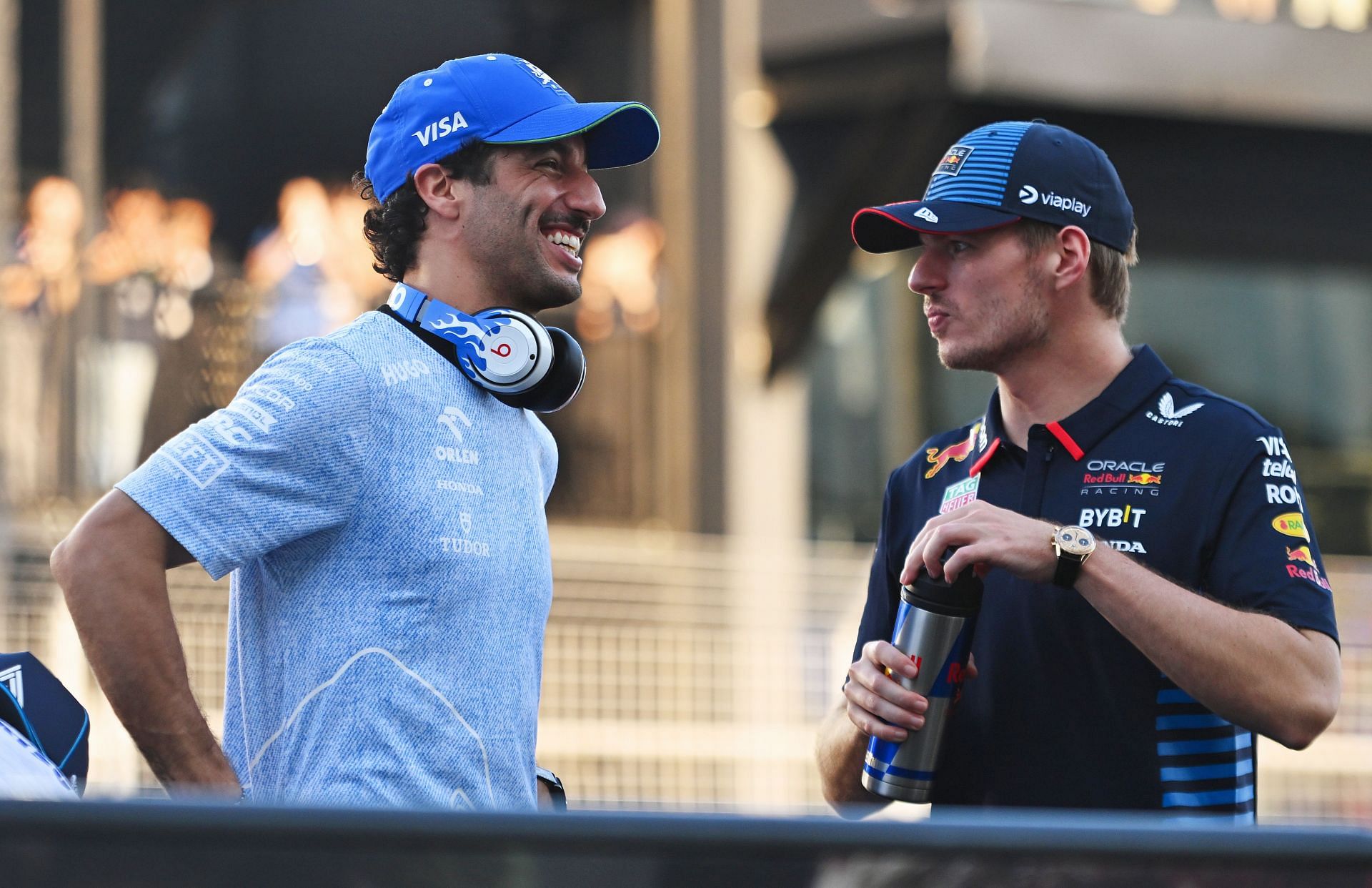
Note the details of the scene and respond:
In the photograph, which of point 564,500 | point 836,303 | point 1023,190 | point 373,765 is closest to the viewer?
point 373,765

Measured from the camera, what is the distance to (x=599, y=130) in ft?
9.47

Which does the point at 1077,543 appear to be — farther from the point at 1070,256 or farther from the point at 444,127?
the point at 444,127

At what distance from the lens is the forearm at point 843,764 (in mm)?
2863

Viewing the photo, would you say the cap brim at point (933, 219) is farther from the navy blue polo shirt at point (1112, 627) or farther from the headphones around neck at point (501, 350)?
the headphones around neck at point (501, 350)

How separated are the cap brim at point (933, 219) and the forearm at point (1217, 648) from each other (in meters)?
0.66

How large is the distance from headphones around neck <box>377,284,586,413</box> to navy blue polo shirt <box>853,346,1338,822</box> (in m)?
0.81

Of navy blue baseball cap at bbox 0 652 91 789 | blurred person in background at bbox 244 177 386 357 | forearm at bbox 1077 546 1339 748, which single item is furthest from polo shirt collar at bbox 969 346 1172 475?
blurred person in background at bbox 244 177 386 357

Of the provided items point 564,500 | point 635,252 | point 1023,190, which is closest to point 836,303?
point 635,252

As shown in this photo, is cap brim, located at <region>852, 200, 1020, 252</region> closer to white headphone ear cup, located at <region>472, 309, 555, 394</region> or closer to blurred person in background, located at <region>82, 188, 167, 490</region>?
white headphone ear cup, located at <region>472, 309, 555, 394</region>

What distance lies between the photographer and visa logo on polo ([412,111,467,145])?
8.73 ft

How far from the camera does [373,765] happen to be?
2.29 meters

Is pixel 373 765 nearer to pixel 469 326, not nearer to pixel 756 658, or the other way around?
pixel 469 326

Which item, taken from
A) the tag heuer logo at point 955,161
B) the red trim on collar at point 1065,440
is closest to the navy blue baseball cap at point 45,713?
the red trim on collar at point 1065,440

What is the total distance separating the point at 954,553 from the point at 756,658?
658cm
